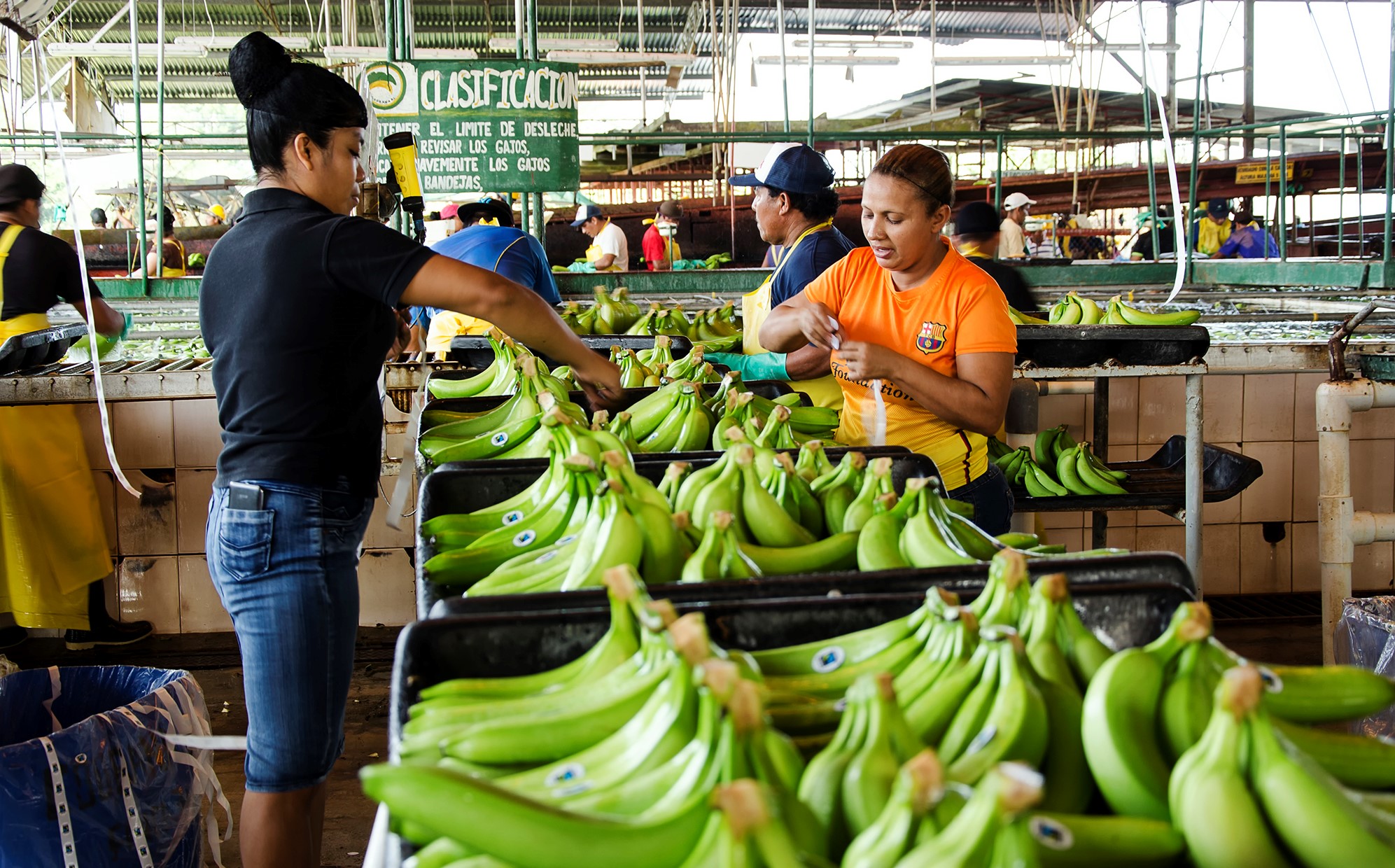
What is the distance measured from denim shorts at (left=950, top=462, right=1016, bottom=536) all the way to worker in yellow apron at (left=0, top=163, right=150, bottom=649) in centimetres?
339

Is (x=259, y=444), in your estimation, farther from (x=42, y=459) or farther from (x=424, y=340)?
(x=424, y=340)

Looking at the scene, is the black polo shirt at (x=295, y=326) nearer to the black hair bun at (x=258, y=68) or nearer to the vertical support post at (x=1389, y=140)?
the black hair bun at (x=258, y=68)

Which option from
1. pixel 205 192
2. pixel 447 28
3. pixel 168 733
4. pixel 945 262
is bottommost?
pixel 168 733

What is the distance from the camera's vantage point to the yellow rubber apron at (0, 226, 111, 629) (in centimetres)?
448

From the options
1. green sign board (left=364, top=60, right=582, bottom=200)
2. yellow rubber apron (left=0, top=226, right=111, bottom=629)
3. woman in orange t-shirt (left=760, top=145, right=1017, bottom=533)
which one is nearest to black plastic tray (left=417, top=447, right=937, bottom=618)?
woman in orange t-shirt (left=760, top=145, right=1017, bottom=533)

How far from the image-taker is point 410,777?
797 millimetres

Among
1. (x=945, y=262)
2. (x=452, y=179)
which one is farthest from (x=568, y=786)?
(x=452, y=179)

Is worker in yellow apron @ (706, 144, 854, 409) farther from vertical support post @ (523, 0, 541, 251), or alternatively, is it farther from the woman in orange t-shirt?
vertical support post @ (523, 0, 541, 251)

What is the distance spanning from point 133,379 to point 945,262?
3.15m

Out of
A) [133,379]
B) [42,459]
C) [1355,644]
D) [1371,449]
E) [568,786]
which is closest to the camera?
[568,786]

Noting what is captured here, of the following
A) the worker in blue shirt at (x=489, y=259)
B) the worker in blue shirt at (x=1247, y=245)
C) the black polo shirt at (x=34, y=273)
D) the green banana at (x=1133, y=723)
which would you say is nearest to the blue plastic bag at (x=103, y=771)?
the worker in blue shirt at (x=489, y=259)

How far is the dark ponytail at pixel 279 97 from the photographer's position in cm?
215

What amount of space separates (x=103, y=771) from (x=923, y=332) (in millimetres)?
2112

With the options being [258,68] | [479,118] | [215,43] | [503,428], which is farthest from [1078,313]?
[215,43]
